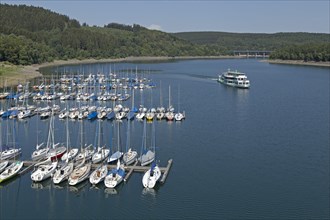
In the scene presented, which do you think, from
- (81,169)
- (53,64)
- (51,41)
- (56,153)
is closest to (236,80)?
(56,153)

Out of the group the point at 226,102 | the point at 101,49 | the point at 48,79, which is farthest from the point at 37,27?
the point at 226,102

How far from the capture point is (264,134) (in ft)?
144

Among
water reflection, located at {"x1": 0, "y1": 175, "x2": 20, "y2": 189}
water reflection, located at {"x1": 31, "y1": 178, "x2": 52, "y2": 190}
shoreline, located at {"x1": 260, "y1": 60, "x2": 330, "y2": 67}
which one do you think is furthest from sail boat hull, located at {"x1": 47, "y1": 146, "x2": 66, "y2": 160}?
shoreline, located at {"x1": 260, "y1": 60, "x2": 330, "y2": 67}

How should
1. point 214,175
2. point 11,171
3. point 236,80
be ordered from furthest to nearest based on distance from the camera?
point 236,80, point 214,175, point 11,171

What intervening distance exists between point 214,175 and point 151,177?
5334mm

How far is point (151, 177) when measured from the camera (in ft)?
91.1

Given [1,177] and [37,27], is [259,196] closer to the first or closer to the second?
[1,177]

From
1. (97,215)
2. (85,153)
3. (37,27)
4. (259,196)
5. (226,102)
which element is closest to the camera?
(97,215)

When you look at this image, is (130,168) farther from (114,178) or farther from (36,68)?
(36,68)

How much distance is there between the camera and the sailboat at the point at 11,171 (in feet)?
92.5

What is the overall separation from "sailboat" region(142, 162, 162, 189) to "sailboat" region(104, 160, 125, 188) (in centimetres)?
148

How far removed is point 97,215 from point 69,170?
18.2ft

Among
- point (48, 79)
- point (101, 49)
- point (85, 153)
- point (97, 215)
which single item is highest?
point (101, 49)

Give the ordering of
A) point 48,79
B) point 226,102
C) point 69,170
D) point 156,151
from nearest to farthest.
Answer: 1. point 69,170
2. point 156,151
3. point 226,102
4. point 48,79
